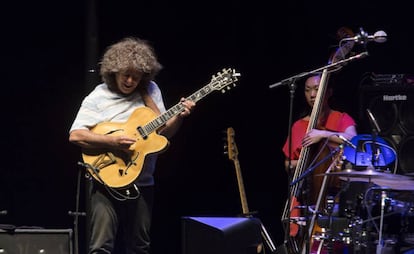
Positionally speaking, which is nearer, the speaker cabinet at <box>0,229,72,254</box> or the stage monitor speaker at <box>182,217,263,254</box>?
the stage monitor speaker at <box>182,217,263,254</box>

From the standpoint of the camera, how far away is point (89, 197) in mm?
4984

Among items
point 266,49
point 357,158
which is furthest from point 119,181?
point 266,49

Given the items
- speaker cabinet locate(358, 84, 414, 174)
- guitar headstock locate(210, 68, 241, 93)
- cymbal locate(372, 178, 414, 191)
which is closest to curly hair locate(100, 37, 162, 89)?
guitar headstock locate(210, 68, 241, 93)

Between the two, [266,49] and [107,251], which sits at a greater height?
[266,49]

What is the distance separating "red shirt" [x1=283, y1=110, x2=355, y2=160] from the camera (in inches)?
229

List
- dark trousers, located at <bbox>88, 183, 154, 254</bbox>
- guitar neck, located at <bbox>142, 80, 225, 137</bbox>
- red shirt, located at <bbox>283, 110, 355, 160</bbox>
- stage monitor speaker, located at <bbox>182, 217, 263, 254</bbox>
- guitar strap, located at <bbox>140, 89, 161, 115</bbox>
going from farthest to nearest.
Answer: red shirt, located at <bbox>283, 110, 355, 160</bbox>, guitar strap, located at <bbox>140, 89, 161, 115</bbox>, guitar neck, located at <bbox>142, 80, 225, 137</bbox>, dark trousers, located at <bbox>88, 183, 154, 254</bbox>, stage monitor speaker, located at <bbox>182, 217, 263, 254</bbox>

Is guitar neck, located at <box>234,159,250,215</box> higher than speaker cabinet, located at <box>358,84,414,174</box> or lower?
lower

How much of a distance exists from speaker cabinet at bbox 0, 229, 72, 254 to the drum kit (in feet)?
5.45

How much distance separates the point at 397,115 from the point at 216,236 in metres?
2.67

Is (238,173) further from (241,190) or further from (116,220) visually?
(116,220)

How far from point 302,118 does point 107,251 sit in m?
2.13

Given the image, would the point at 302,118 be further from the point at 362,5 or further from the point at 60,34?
the point at 60,34

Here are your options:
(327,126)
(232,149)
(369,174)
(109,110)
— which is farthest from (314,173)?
(109,110)

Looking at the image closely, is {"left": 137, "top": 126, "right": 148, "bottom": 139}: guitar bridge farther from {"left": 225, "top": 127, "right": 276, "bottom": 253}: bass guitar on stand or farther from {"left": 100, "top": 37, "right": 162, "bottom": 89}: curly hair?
{"left": 225, "top": 127, "right": 276, "bottom": 253}: bass guitar on stand
